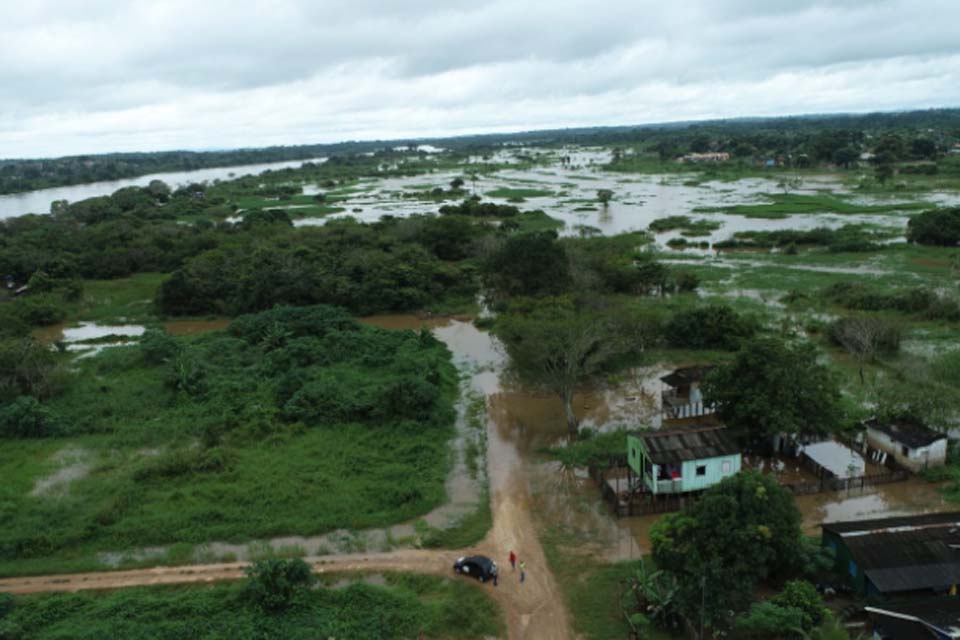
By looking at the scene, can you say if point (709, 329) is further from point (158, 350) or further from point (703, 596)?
point (158, 350)

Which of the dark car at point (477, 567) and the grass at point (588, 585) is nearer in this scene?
the grass at point (588, 585)

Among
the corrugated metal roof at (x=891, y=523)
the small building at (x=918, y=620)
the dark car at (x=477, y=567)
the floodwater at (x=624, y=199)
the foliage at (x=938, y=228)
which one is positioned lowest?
the dark car at (x=477, y=567)

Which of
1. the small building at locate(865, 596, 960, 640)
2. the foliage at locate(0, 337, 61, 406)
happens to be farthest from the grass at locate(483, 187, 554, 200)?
the small building at locate(865, 596, 960, 640)

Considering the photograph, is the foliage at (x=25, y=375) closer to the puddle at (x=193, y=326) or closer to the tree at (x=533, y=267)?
the puddle at (x=193, y=326)

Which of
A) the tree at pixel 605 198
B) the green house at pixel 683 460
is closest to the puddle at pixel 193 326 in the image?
the green house at pixel 683 460

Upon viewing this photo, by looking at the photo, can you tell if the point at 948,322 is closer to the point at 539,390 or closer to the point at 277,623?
the point at 539,390

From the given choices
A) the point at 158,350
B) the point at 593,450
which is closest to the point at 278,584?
the point at 593,450

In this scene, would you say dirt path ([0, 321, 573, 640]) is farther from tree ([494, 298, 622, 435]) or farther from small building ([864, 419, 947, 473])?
small building ([864, 419, 947, 473])
